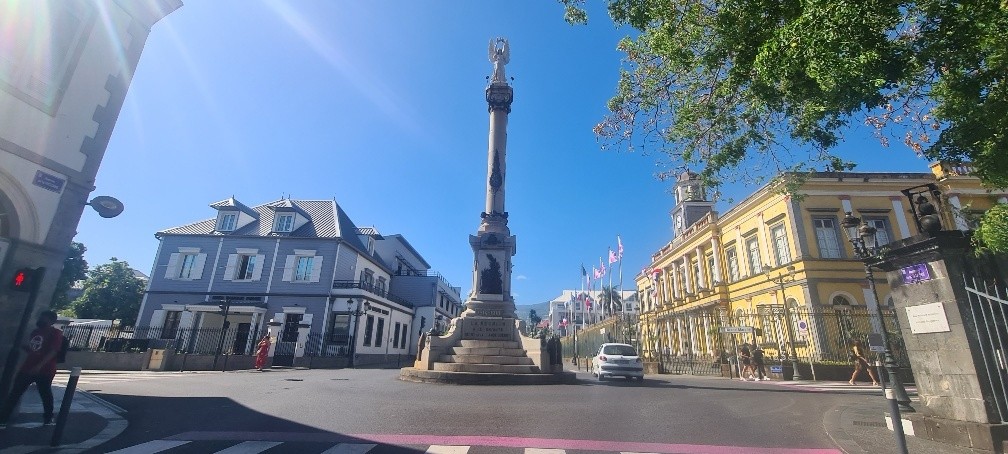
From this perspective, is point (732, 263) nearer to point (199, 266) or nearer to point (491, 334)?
point (491, 334)

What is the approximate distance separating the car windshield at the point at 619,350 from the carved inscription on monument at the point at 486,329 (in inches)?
158

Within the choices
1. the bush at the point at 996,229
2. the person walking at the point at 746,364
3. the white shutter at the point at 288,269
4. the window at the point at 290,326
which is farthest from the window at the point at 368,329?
the bush at the point at 996,229

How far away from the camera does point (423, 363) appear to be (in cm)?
1656

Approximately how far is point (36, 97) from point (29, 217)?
7.24ft

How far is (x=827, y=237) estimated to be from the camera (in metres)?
23.3

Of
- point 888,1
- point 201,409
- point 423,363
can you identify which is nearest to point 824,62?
point 888,1

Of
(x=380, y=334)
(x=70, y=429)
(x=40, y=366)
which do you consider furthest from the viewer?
(x=380, y=334)

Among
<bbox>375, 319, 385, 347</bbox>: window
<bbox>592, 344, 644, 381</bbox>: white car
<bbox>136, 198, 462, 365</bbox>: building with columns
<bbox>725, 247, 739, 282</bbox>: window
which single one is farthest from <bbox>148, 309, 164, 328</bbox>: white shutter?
<bbox>725, 247, 739, 282</bbox>: window

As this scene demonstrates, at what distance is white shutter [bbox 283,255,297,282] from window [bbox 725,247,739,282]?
30675 mm

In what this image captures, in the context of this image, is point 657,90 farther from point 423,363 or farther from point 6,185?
point 423,363

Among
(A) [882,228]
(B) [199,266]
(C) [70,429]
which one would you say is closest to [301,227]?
(B) [199,266]

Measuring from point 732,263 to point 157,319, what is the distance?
130 ft

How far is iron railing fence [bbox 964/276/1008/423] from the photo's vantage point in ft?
17.3

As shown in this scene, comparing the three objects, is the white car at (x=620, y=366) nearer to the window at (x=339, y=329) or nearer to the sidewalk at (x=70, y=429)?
the sidewalk at (x=70, y=429)
